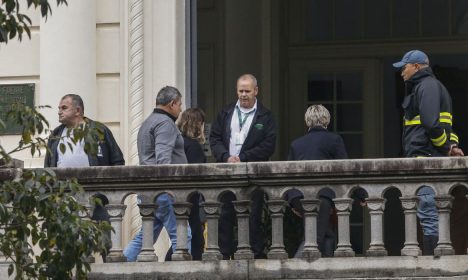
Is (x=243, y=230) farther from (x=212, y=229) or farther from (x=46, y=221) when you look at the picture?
(x=46, y=221)

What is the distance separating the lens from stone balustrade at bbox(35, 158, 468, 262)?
53.6ft

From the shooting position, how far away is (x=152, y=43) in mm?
19453

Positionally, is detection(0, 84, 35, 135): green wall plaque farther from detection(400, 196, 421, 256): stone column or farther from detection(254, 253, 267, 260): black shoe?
detection(400, 196, 421, 256): stone column

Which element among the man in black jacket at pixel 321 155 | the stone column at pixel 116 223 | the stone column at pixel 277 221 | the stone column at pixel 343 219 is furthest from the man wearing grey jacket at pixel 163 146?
the stone column at pixel 343 219

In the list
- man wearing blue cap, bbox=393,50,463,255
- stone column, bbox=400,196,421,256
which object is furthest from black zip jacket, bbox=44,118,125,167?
stone column, bbox=400,196,421,256

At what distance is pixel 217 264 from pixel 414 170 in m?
1.81

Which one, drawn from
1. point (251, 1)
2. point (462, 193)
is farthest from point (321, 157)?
point (251, 1)

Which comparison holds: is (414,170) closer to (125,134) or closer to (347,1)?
(125,134)

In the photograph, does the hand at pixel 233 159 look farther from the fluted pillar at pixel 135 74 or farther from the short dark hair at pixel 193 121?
the fluted pillar at pixel 135 74

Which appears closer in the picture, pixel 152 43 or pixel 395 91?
pixel 152 43

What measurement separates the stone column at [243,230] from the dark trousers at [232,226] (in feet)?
0.62

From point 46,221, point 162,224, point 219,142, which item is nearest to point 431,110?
point 219,142

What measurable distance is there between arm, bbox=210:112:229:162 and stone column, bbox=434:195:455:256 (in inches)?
84.1

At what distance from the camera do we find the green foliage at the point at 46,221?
13.7 m
